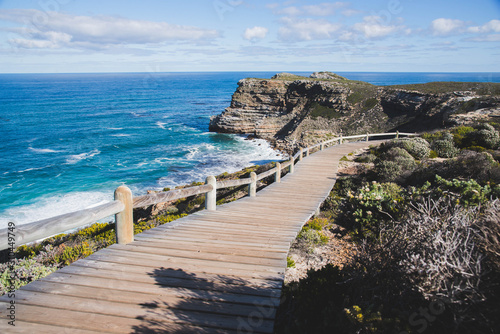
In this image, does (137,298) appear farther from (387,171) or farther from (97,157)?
(97,157)

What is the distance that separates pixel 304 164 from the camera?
56.0 feet

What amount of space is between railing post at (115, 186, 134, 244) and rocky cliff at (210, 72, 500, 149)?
1403 inches

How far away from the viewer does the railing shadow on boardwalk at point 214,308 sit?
2.96 m

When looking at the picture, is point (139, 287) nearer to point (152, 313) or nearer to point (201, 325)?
point (152, 313)

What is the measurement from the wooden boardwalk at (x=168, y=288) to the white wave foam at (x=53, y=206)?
21750 millimetres

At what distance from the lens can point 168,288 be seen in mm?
3586

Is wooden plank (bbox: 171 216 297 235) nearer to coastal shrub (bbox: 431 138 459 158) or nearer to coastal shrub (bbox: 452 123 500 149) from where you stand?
coastal shrub (bbox: 431 138 459 158)

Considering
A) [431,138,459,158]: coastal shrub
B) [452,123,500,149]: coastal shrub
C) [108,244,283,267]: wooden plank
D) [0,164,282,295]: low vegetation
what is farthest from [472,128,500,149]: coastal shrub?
[108,244,283,267]: wooden plank

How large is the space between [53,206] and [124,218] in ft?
81.8

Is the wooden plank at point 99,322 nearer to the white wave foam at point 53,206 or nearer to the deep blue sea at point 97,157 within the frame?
the white wave foam at point 53,206

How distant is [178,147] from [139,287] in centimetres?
4377

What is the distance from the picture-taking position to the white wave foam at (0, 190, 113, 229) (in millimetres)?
22953

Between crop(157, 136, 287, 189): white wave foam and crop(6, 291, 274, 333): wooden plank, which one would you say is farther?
crop(157, 136, 287, 189): white wave foam

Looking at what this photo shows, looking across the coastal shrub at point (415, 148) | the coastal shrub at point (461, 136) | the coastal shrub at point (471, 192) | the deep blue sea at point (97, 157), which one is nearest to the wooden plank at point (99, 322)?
→ the coastal shrub at point (471, 192)
